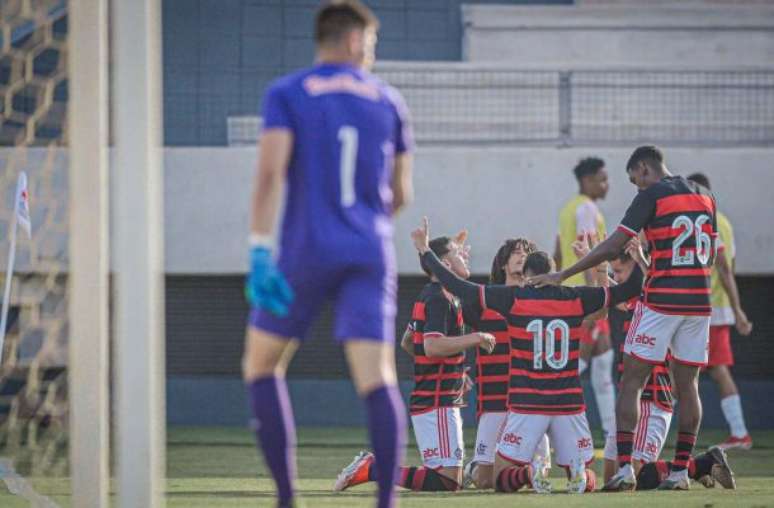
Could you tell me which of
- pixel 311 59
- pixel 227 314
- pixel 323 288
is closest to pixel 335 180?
pixel 323 288

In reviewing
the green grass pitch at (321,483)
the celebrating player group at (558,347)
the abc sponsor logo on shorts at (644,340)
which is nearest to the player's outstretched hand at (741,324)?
the green grass pitch at (321,483)

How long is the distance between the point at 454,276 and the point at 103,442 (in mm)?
2923

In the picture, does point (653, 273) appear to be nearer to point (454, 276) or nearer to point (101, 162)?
point (454, 276)

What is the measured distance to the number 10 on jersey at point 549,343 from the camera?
8.20m

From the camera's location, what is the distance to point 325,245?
5.03 metres

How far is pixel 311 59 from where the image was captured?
53.5 feet

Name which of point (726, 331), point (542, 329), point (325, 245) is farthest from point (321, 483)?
point (325, 245)

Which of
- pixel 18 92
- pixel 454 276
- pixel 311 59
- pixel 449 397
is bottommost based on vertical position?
pixel 449 397

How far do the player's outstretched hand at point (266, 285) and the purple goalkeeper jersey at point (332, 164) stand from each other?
0.41 feet

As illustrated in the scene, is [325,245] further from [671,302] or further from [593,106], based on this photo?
[593,106]

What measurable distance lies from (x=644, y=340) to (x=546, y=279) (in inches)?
30.4

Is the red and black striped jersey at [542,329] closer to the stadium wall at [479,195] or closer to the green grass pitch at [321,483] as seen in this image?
the green grass pitch at [321,483]

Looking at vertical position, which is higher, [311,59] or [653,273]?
[311,59]

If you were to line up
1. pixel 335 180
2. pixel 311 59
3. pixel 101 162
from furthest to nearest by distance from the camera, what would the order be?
pixel 311 59 → pixel 101 162 → pixel 335 180
